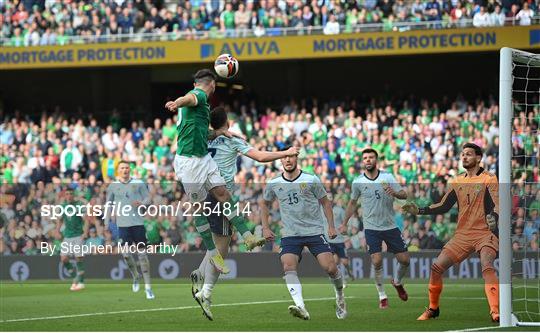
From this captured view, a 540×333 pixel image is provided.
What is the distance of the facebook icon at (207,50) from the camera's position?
3198 cm

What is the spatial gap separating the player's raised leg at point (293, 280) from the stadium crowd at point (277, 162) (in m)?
6.25

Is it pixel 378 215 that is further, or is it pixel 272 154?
pixel 378 215

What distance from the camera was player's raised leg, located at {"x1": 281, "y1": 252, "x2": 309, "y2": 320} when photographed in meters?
13.6

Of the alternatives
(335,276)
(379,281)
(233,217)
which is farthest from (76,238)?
(233,217)

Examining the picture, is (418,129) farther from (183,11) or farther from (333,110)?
(183,11)

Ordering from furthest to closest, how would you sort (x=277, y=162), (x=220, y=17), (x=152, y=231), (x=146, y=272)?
1. (x=220, y=17)
2. (x=277, y=162)
3. (x=152, y=231)
4. (x=146, y=272)

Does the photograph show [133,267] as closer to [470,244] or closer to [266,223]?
[266,223]

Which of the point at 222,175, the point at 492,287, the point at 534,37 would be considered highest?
the point at 534,37

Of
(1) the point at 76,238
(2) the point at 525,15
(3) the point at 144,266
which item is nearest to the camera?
(3) the point at 144,266

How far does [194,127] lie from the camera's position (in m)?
12.9

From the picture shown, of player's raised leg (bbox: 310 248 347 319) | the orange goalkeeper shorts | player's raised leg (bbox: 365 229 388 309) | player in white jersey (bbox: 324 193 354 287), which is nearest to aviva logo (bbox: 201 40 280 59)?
player in white jersey (bbox: 324 193 354 287)

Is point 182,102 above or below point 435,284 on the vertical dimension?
above

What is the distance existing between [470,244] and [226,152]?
3212 millimetres

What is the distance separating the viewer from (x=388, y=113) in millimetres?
29562
